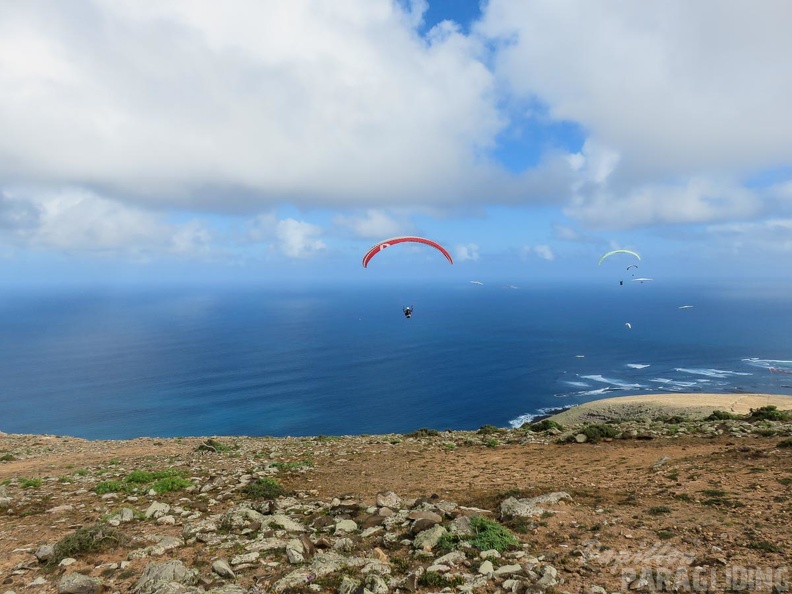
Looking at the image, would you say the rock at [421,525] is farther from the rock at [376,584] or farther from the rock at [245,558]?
the rock at [245,558]

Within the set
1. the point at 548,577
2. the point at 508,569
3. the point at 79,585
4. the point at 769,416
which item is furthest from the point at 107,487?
the point at 769,416

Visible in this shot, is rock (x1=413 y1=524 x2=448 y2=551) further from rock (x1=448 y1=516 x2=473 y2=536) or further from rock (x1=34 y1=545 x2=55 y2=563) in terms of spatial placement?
rock (x1=34 y1=545 x2=55 y2=563)

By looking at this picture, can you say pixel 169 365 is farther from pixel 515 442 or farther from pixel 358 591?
pixel 358 591

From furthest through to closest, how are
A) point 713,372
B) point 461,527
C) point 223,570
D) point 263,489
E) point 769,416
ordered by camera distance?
point 713,372 → point 769,416 → point 263,489 → point 461,527 → point 223,570

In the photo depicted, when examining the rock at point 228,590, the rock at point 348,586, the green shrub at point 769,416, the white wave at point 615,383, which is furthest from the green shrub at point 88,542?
the white wave at point 615,383

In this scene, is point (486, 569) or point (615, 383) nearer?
point (486, 569)

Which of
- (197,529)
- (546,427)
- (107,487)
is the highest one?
(197,529)

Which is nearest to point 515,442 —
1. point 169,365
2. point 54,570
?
point 54,570

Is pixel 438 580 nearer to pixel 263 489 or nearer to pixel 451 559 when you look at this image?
pixel 451 559
